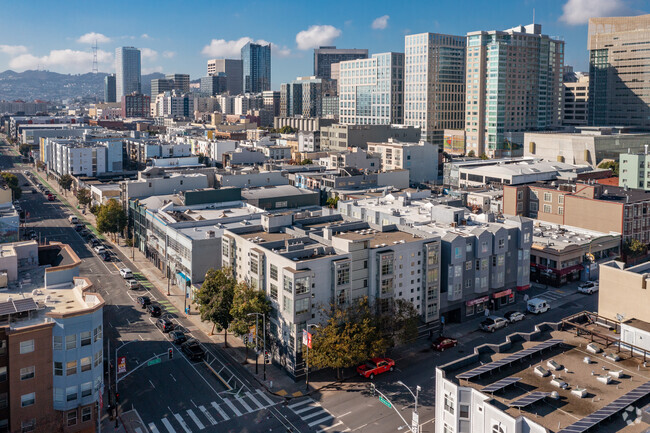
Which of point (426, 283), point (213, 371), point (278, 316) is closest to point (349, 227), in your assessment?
point (426, 283)

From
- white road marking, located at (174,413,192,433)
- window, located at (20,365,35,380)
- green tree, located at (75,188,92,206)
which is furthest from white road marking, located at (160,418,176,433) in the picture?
green tree, located at (75,188,92,206)

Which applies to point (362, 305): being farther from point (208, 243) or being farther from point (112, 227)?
point (112, 227)

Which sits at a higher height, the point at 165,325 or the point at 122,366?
the point at 122,366

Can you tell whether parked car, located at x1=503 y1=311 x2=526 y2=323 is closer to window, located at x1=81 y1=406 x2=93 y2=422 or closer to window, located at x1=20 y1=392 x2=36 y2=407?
window, located at x1=81 y1=406 x2=93 y2=422

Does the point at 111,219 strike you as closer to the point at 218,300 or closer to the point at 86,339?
the point at 218,300

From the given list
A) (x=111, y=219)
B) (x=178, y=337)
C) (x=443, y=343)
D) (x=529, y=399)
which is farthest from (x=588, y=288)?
(x=111, y=219)
